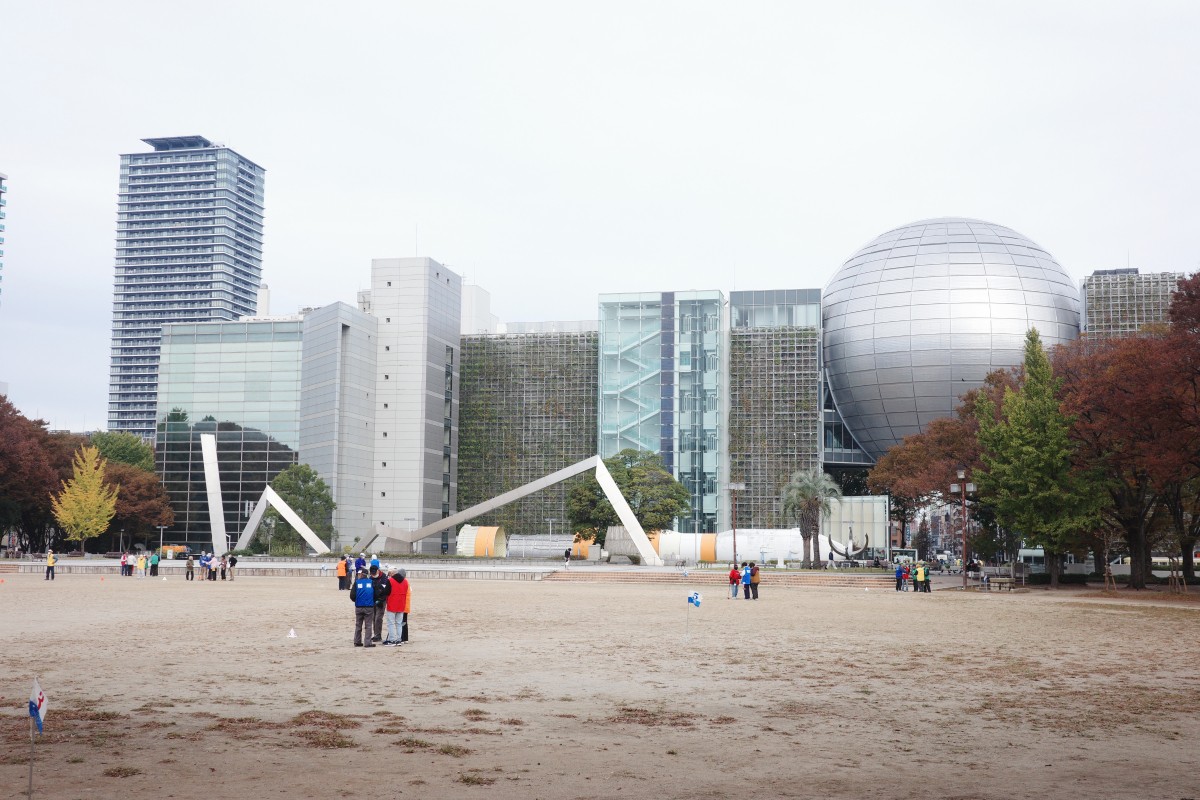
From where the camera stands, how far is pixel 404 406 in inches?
4067

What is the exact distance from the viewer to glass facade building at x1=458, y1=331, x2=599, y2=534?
10569 cm

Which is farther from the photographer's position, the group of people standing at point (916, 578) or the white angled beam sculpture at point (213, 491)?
the white angled beam sculpture at point (213, 491)

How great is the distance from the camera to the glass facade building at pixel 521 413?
105688mm

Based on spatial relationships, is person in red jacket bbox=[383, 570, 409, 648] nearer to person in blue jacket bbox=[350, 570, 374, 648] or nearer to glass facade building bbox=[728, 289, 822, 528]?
person in blue jacket bbox=[350, 570, 374, 648]

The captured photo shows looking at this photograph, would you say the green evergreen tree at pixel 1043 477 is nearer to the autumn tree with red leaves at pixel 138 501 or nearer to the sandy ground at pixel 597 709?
the sandy ground at pixel 597 709

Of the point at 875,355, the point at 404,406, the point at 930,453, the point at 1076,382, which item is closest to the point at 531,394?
the point at 404,406

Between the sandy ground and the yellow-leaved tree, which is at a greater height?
the yellow-leaved tree

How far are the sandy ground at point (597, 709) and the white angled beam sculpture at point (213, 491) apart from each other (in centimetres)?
7247

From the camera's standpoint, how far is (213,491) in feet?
319

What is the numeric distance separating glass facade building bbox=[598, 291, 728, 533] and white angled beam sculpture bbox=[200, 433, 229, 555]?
116 feet

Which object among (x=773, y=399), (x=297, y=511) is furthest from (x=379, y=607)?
(x=773, y=399)

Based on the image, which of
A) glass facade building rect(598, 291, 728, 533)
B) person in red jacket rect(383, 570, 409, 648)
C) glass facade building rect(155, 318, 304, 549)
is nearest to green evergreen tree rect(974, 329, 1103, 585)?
person in red jacket rect(383, 570, 409, 648)

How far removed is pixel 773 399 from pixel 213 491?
52.0m

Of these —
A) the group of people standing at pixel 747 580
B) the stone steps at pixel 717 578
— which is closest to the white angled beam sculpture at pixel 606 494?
the stone steps at pixel 717 578
